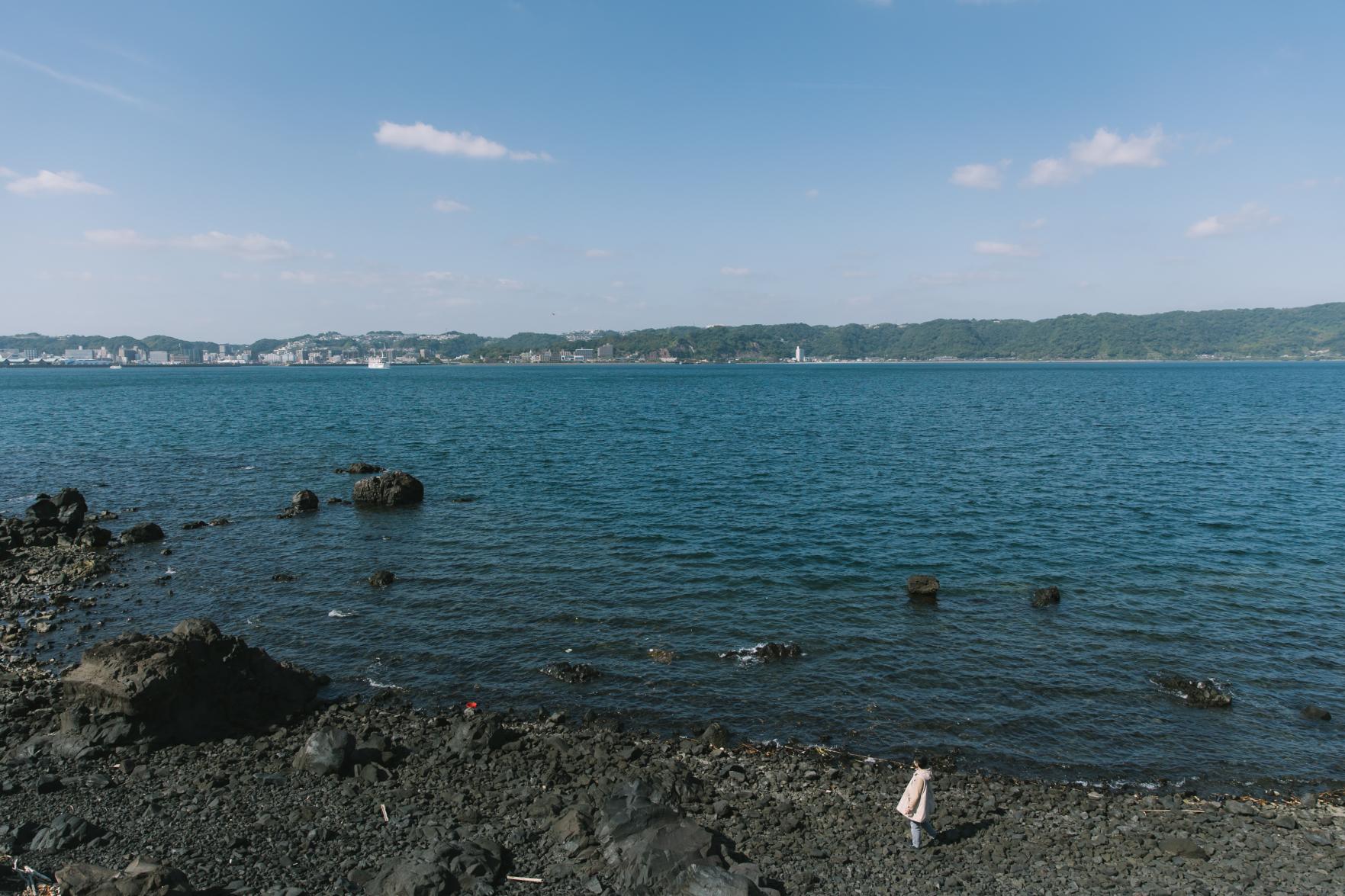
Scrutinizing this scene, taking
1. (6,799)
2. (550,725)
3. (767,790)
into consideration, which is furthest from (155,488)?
(767,790)

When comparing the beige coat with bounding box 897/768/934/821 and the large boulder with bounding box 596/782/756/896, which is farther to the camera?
the beige coat with bounding box 897/768/934/821

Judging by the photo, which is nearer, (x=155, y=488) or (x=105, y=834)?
(x=105, y=834)

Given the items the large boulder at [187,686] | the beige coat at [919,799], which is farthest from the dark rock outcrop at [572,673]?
the beige coat at [919,799]

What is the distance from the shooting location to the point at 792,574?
34250 mm

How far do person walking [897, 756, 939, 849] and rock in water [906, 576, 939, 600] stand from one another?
634 inches

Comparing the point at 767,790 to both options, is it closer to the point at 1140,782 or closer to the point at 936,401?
the point at 1140,782

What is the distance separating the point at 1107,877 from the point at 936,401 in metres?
129

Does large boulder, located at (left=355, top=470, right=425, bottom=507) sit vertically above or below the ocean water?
above

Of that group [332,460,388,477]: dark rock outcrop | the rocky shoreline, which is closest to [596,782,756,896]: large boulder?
the rocky shoreline

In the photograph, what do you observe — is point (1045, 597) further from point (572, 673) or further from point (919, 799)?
point (572, 673)

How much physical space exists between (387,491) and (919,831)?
41.1 meters

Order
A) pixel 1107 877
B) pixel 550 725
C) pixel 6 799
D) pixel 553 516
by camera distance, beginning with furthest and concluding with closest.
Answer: pixel 553 516 < pixel 550 725 < pixel 6 799 < pixel 1107 877

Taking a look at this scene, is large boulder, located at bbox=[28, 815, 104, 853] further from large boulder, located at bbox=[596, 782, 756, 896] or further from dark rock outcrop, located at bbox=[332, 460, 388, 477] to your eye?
dark rock outcrop, located at bbox=[332, 460, 388, 477]

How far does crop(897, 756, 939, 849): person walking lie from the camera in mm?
15477
